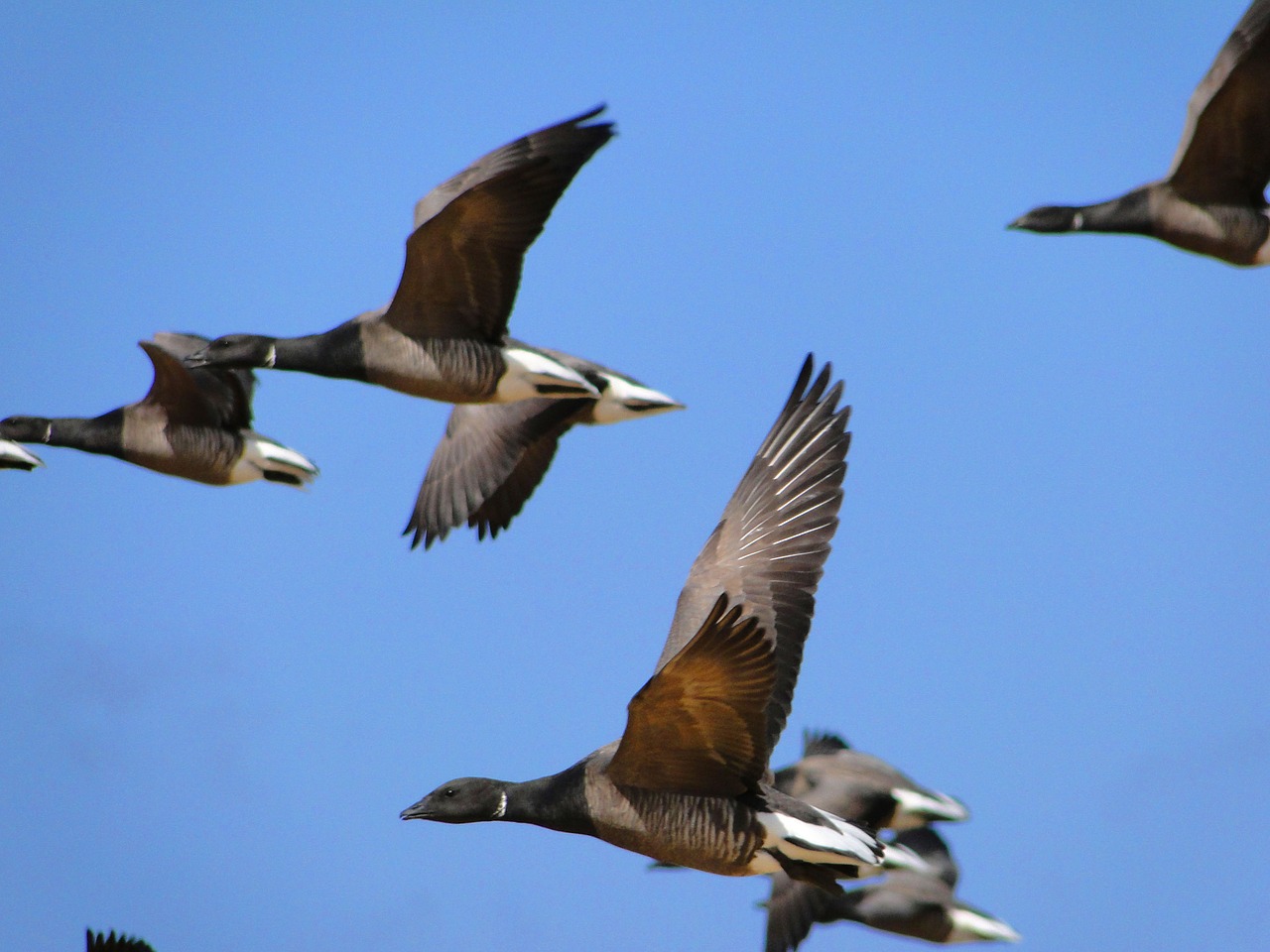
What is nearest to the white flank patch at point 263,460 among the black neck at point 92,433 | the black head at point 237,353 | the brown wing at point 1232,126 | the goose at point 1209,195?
the black neck at point 92,433

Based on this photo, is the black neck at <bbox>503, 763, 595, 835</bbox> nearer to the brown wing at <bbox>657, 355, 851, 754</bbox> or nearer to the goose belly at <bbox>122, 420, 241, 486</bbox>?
the brown wing at <bbox>657, 355, 851, 754</bbox>

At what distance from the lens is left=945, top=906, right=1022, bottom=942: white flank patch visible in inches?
526

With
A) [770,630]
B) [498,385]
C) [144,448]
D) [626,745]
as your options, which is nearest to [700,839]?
[626,745]

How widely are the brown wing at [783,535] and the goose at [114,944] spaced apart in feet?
8.94

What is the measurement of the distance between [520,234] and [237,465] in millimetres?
3306

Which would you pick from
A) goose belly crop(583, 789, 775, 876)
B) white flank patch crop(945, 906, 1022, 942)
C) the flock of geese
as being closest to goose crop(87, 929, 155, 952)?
the flock of geese

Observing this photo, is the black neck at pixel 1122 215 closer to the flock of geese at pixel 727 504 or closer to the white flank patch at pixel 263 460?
the flock of geese at pixel 727 504

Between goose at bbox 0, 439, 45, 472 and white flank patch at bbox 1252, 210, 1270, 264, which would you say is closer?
white flank patch at bbox 1252, 210, 1270, 264

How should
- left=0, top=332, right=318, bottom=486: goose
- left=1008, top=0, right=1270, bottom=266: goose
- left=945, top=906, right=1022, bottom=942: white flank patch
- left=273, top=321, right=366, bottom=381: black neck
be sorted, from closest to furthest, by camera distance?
left=273, top=321, right=366, bottom=381: black neck, left=1008, top=0, right=1270, bottom=266: goose, left=0, top=332, right=318, bottom=486: goose, left=945, top=906, right=1022, bottom=942: white flank patch

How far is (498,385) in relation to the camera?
10.7 metres

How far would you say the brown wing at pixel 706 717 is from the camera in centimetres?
694

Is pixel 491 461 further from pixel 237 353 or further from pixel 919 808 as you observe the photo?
pixel 919 808

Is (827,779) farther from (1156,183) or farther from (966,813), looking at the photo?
Answer: (1156,183)

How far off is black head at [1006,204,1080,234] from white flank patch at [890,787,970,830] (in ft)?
12.9
